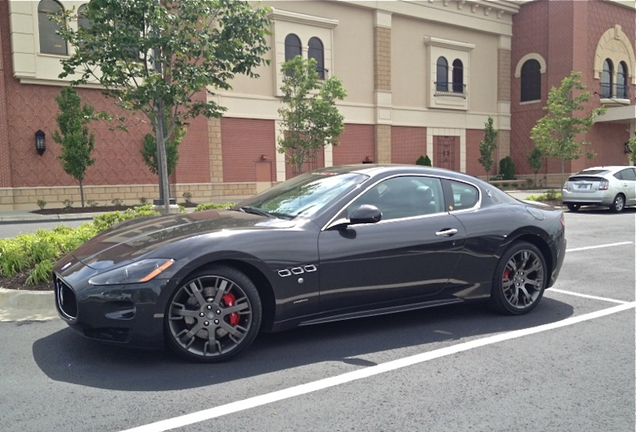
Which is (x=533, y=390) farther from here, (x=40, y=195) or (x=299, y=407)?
(x=40, y=195)

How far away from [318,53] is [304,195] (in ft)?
79.3

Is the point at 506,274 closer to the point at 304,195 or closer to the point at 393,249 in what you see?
the point at 393,249

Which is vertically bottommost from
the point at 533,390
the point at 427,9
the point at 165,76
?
the point at 533,390

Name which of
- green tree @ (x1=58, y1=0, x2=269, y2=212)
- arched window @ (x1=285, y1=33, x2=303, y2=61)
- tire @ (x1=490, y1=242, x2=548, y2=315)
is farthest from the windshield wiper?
arched window @ (x1=285, y1=33, x2=303, y2=61)

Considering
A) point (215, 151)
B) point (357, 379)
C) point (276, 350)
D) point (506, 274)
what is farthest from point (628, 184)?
point (357, 379)

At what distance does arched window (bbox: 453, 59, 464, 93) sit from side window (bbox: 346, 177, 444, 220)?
30.0 m

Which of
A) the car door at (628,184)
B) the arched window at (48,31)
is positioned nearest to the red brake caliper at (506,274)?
the car door at (628,184)

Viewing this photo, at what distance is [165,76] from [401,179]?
5263 millimetres

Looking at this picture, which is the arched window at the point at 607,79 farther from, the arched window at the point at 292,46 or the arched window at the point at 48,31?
the arched window at the point at 48,31

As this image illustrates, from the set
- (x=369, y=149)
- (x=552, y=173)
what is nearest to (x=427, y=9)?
(x=369, y=149)

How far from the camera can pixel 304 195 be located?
Answer: 16.0 feet

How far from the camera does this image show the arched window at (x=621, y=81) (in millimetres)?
35219

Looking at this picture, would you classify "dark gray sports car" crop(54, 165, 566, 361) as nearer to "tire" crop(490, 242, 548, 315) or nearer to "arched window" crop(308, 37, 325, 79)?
"tire" crop(490, 242, 548, 315)

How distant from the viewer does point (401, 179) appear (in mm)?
4977
